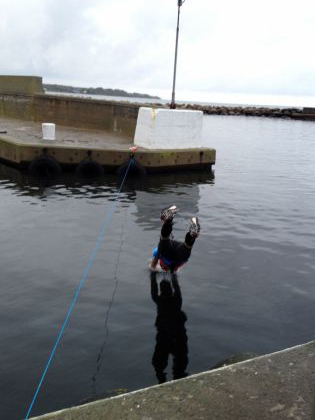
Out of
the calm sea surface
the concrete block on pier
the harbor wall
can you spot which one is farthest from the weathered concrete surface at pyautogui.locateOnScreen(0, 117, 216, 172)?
the harbor wall

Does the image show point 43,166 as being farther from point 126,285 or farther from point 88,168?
point 126,285

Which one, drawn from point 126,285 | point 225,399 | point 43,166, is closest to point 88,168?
point 43,166

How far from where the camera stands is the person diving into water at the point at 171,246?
796 centimetres

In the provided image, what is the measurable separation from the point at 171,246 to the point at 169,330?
1.99 meters

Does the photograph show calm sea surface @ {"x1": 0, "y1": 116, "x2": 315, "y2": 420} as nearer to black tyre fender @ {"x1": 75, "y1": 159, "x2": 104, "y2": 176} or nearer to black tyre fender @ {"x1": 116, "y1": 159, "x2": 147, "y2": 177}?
black tyre fender @ {"x1": 75, "y1": 159, "x2": 104, "y2": 176}

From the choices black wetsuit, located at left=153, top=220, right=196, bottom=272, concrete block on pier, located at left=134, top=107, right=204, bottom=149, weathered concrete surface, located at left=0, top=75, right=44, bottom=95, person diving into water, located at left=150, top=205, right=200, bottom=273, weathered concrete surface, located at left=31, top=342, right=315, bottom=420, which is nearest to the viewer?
weathered concrete surface, located at left=31, top=342, right=315, bottom=420

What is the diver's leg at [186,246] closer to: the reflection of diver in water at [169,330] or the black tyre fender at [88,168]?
the reflection of diver in water at [169,330]

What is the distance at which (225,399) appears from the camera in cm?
394

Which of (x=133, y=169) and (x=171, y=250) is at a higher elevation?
(x=133, y=169)

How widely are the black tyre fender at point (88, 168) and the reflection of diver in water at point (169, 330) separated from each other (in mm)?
10646

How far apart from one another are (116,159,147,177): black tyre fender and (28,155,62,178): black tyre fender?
9.06 ft

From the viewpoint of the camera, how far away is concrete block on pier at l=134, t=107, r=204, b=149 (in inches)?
754

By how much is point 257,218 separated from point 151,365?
888 cm

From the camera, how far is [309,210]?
15484 mm
